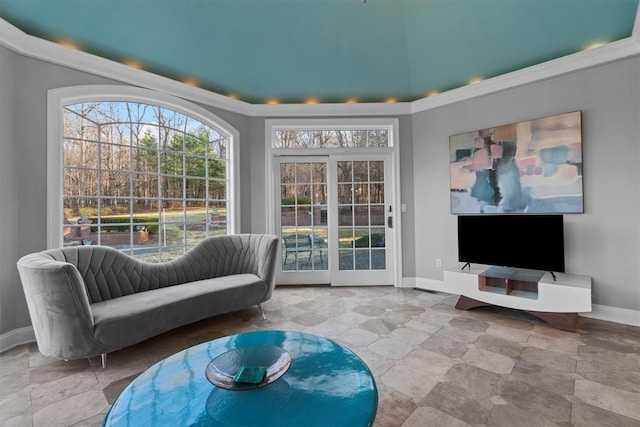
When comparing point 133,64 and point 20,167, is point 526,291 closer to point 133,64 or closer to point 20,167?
point 133,64

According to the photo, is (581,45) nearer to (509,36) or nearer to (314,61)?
(509,36)

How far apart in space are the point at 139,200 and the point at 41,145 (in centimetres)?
97

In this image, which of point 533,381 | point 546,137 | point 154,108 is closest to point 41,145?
point 154,108

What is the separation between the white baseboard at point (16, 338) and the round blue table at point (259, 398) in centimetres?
214

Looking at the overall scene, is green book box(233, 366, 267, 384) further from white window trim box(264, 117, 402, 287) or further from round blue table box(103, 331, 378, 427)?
white window trim box(264, 117, 402, 287)

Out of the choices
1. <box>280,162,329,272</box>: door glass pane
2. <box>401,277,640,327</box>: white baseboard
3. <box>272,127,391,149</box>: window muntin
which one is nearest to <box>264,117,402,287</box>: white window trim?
<box>272,127,391,149</box>: window muntin

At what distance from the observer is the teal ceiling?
8.93 feet

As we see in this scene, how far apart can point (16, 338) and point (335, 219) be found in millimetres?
3520

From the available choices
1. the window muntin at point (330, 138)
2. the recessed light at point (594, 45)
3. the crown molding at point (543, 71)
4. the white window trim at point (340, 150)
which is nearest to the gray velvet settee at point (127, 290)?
the white window trim at point (340, 150)

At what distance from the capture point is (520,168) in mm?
3291

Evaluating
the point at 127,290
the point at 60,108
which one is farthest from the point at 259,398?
the point at 60,108

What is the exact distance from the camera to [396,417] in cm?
162

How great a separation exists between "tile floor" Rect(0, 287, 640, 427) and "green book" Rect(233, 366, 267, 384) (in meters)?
0.76

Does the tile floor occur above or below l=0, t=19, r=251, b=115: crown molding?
below
